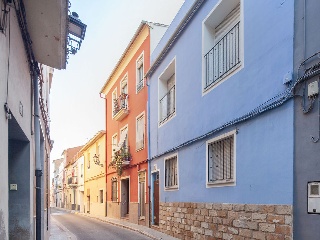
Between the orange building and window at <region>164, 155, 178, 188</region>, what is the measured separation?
8.85 ft

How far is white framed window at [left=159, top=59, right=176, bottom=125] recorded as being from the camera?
41.4 feet

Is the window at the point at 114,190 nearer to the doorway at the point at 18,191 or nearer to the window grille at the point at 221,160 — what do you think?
the window grille at the point at 221,160

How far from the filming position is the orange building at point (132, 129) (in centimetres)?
1616

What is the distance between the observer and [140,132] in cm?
1717

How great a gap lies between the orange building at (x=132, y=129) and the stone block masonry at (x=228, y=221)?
4.12m

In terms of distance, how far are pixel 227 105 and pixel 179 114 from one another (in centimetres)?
353

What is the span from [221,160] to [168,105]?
5.10 metres

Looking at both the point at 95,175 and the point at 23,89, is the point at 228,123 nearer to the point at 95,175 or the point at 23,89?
the point at 23,89

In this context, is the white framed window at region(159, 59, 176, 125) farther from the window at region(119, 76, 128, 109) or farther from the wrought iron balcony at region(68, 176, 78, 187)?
the wrought iron balcony at region(68, 176, 78, 187)

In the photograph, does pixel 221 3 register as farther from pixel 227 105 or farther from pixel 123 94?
pixel 123 94

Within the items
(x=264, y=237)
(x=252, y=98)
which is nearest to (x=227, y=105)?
(x=252, y=98)

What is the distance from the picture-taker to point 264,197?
6238 mm

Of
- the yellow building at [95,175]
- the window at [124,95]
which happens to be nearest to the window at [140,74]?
the window at [124,95]

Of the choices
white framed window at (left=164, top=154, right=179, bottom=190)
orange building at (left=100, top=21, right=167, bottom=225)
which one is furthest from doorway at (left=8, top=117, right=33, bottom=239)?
orange building at (left=100, top=21, right=167, bottom=225)
